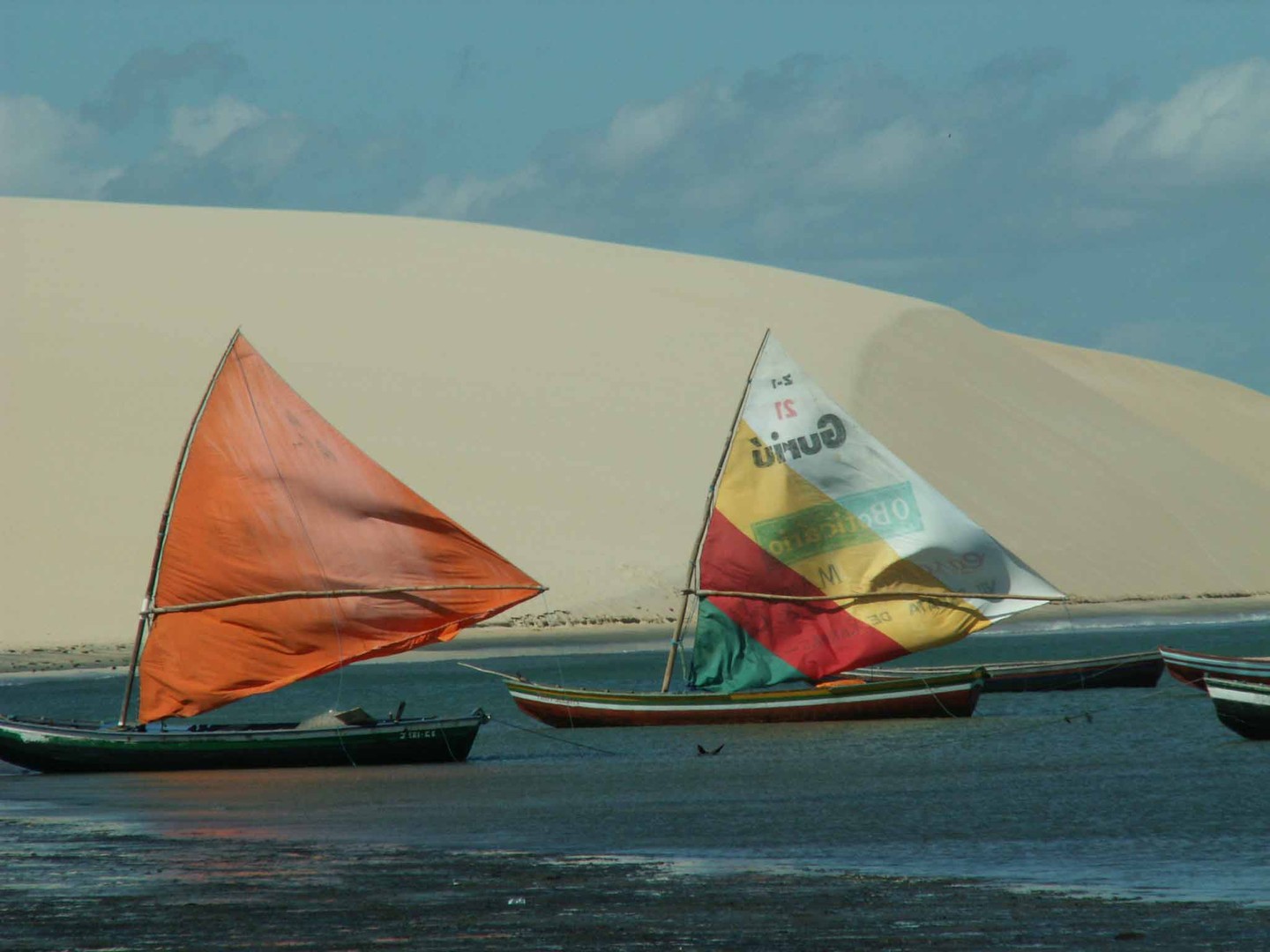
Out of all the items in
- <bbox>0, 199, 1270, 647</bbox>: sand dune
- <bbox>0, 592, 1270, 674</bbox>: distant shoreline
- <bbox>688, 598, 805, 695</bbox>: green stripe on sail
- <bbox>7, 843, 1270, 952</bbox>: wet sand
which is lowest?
<bbox>7, 843, 1270, 952</bbox>: wet sand

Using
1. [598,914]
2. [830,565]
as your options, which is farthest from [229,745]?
[598,914]

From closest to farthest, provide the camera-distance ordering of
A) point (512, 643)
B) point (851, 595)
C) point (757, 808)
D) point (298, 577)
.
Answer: point (757, 808) → point (298, 577) → point (851, 595) → point (512, 643)

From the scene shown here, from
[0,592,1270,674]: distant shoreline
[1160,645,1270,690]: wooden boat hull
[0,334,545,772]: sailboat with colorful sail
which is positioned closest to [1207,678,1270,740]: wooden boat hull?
[1160,645,1270,690]: wooden boat hull

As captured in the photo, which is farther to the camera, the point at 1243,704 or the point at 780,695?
the point at 780,695

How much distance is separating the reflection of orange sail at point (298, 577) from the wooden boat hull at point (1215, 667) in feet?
31.5

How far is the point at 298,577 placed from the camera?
1139 inches

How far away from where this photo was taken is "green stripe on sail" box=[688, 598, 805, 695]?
1330 inches

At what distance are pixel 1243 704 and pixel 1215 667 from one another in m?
2.55

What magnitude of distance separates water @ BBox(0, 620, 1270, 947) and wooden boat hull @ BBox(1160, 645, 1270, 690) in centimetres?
77

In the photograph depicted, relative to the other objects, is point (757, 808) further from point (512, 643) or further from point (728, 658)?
point (512, 643)

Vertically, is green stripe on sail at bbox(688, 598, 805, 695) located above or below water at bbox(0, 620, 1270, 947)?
above

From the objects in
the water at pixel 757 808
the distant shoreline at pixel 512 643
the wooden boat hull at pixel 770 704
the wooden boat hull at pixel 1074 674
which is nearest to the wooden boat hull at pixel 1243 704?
the water at pixel 757 808

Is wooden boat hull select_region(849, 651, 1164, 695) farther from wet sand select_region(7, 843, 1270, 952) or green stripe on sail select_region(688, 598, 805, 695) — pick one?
wet sand select_region(7, 843, 1270, 952)

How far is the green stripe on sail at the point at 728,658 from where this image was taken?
33.8 metres
